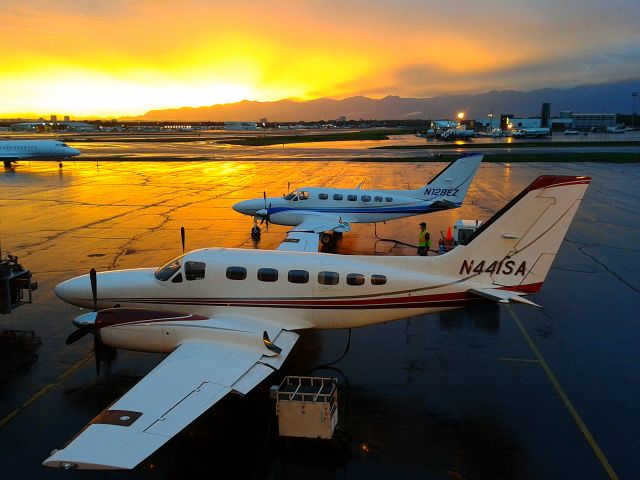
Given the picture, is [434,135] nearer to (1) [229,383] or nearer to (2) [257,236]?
(2) [257,236]

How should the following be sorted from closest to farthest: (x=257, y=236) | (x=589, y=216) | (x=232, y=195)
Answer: (x=257, y=236)
(x=589, y=216)
(x=232, y=195)

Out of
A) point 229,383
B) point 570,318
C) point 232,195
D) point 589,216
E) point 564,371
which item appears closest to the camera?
point 229,383

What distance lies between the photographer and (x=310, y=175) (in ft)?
195

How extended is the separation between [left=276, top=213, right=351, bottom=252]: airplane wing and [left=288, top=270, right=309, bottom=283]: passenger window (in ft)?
20.4

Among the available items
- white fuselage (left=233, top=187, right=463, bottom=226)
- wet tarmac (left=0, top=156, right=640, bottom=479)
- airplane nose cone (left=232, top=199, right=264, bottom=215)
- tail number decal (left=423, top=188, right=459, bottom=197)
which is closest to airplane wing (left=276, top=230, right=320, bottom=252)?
white fuselage (left=233, top=187, right=463, bottom=226)

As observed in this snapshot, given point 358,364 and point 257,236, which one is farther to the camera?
point 257,236

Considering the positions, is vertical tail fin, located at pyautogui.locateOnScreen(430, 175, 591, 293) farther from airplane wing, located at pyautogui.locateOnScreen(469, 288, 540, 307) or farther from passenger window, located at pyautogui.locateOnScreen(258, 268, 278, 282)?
passenger window, located at pyautogui.locateOnScreen(258, 268, 278, 282)

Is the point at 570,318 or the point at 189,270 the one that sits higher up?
the point at 189,270

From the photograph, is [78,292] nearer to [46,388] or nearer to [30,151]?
[46,388]

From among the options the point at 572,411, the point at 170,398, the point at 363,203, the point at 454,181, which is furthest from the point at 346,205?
the point at 170,398

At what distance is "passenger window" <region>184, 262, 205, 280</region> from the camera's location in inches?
531

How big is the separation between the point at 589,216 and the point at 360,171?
32835 mm

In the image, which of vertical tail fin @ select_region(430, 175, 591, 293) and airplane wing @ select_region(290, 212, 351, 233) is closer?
vertical tail fin @ select_region(430, 175, 591, 293)

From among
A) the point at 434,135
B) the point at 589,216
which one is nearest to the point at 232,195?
the point at 589,216
